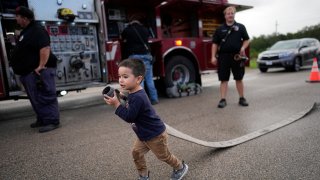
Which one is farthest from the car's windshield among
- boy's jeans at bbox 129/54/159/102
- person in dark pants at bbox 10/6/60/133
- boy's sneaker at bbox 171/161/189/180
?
boy's sneaker at bbox 171/161/189/180

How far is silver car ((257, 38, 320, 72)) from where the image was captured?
12695 mm

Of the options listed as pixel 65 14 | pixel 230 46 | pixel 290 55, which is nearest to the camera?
pixel 65 14

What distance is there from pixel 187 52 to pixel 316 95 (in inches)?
115

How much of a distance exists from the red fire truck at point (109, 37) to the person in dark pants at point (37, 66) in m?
0.62

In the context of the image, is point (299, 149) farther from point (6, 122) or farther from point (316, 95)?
point (6, 122)

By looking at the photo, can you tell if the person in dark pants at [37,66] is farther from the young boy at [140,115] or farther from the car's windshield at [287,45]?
the car's windshield at [287,45]

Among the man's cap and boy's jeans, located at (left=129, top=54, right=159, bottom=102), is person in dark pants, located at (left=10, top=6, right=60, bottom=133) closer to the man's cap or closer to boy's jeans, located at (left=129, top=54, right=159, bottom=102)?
the man's cap

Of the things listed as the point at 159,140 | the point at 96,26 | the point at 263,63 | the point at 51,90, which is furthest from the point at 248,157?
the point at 263,63

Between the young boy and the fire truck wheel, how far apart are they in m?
4.56

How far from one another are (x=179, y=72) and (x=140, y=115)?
5109 millimetres

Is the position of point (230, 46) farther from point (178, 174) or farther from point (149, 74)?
point (178, 174)

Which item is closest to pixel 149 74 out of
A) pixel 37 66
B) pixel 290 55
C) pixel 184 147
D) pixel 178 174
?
pixel 37 66

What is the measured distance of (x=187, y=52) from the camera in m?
7.24

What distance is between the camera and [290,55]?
41.6ft
